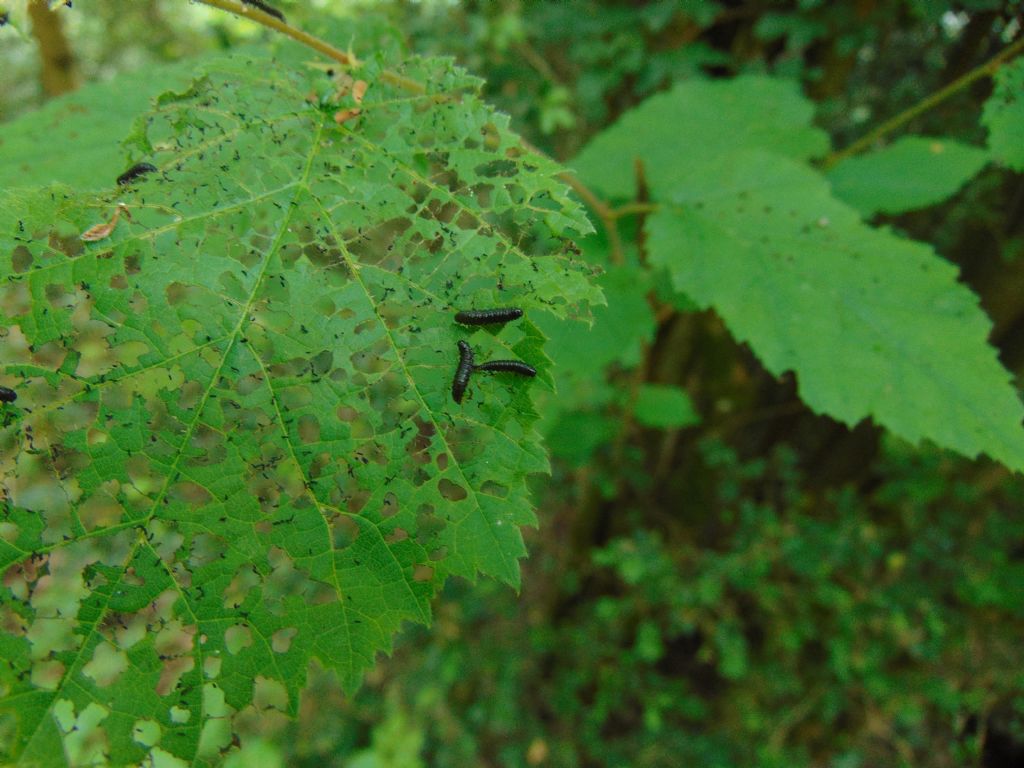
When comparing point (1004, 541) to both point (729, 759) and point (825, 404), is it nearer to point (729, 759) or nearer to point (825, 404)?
point (729, 759)

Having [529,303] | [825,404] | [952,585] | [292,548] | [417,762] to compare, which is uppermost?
[529,303]

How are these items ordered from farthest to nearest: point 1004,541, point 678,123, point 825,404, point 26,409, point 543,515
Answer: point 543,515 → point 1004,541 → point 678,123 → point 825,404 → point 26,409

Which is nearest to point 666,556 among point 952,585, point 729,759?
point 729,759

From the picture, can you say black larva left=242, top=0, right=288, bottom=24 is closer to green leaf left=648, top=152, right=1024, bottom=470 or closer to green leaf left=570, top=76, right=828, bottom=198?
green leaf left=648, top=152, right=1024, bottom=470

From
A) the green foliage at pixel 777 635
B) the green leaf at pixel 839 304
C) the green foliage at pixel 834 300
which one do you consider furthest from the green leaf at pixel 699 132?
the green foliage at pixel 777 635

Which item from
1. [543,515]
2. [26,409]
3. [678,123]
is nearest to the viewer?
[26,409]

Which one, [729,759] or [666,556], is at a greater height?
[666,556]

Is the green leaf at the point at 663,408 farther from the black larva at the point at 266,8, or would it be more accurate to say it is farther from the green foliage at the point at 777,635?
the black larva at the point at 266,8
